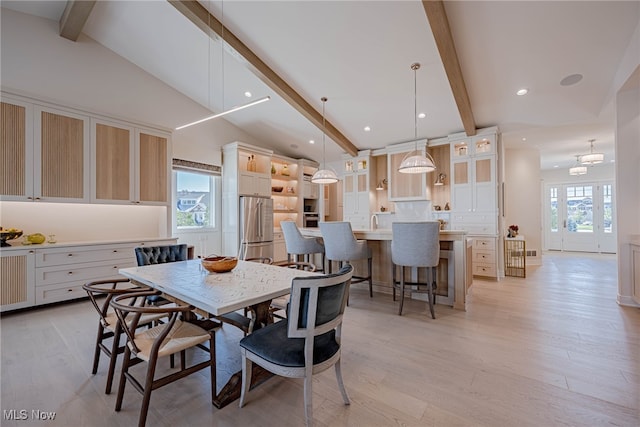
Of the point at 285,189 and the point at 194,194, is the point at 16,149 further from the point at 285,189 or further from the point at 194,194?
the point at 285,189

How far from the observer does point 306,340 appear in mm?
1378

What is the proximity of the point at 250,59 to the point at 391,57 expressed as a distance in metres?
2.01

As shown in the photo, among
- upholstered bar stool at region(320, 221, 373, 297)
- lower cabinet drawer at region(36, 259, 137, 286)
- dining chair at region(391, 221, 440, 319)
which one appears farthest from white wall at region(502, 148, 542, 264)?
lower cabinet drawer at region(36, 259, 137, 286)

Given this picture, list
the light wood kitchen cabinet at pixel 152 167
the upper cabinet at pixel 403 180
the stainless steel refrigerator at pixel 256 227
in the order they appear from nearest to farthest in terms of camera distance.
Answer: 1. the light wood kitchen cabinet at pixel 152 167
2. the stainless steel refrigerator at pixel 256 227
3. the upper cabinet at pixel 403 180

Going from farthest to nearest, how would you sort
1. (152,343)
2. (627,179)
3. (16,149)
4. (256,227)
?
(256,227) < (627,179) < (16,149) < (152,343)

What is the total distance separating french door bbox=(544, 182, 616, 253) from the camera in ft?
27.1

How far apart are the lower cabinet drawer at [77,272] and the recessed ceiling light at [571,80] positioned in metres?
6.98

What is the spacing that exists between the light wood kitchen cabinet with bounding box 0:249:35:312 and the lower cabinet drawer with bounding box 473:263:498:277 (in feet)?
22.5

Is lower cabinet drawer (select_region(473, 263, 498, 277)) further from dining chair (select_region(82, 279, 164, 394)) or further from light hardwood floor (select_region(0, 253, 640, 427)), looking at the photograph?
dining chair (select_region(82, 279, 164, 394))

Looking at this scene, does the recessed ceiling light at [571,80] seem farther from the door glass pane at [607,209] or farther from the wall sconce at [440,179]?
the door glass pane at [607,209]

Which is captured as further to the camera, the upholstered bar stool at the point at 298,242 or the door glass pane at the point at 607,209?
the door glass pane at the point at 607,209

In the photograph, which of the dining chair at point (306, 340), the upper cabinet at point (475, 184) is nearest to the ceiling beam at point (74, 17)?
the dining chair at point (306, 340)

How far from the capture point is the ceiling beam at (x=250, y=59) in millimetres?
3285

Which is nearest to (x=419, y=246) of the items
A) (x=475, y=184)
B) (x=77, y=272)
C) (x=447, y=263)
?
(x=447, y=263)
